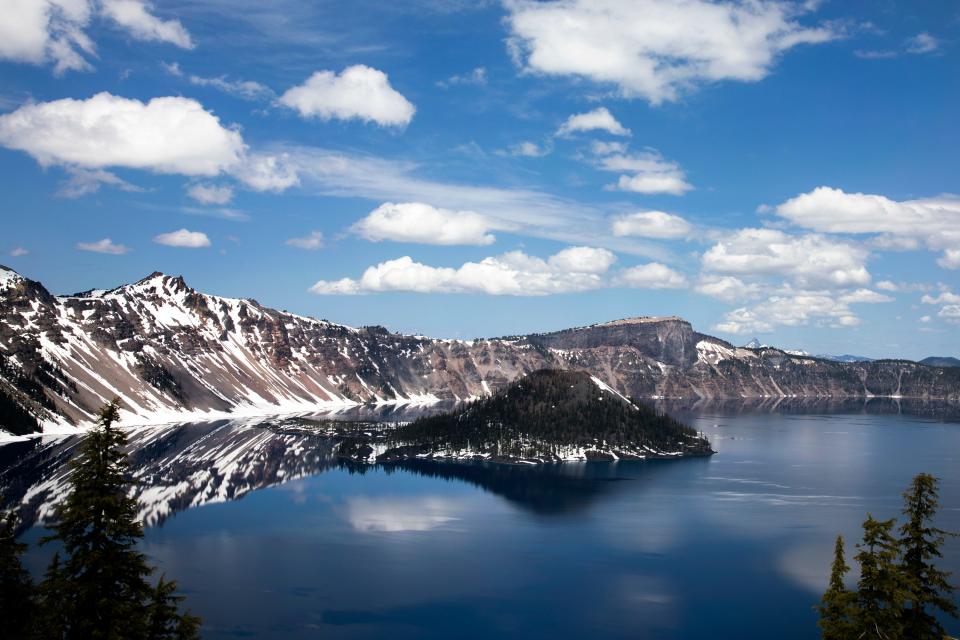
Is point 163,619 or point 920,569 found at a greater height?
point 920,569

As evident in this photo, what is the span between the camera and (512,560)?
12175 cm

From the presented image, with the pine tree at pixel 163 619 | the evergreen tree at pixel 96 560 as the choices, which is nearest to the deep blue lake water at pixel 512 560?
the pine tree at pixel 163 619

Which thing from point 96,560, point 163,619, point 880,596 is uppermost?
point 96,560

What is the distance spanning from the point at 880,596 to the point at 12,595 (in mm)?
43224

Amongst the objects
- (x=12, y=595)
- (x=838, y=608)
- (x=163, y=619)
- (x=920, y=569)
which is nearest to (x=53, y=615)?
(x=163, y=619)

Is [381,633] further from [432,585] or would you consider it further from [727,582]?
[727,582]

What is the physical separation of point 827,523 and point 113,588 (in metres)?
145

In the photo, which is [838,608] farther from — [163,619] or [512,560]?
[512,560]

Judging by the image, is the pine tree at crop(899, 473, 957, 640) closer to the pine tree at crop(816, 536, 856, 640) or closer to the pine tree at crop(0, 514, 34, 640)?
the pine tree at crop(816, 536, 856, 640)

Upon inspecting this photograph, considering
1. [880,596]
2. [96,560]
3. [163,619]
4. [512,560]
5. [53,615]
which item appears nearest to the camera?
[53,615]

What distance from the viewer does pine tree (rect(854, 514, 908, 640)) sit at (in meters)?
34.1

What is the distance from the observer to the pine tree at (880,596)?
34062 mm

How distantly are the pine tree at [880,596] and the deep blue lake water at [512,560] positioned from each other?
56.2 meters

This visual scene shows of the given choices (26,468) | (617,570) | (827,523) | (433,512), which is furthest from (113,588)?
(26,468)
